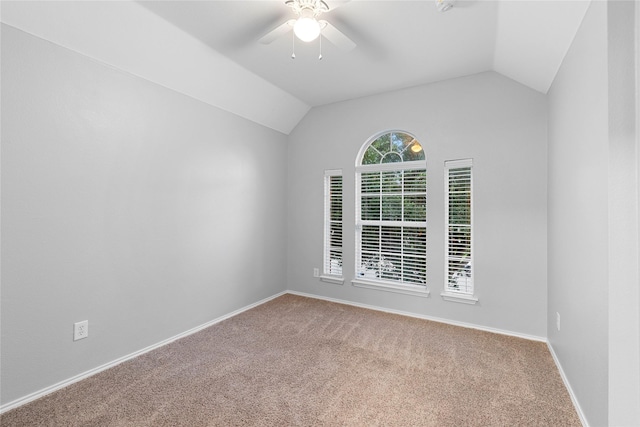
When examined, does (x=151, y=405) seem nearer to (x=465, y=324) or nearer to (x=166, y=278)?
(x=166, y=278)

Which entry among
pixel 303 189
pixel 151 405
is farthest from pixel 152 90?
pixel 151 405

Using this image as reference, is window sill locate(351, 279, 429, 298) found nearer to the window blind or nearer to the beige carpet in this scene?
the window blind

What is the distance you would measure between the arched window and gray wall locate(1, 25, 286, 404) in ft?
5.29

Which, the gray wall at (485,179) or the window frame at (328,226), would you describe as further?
the window frame at (328,226)

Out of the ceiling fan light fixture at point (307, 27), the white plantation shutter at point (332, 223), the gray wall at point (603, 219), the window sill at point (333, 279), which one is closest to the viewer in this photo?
the gray wall at point (603, 219)

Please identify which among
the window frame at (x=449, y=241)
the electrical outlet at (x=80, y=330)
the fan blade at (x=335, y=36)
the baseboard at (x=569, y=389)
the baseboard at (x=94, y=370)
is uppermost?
the fan blade at (x=335, y=36)

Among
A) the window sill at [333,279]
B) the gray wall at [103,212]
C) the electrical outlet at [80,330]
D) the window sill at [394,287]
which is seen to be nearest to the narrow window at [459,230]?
the window sill at [394,287]

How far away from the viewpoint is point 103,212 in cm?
225

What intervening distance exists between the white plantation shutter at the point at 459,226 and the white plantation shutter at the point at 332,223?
4.55ft

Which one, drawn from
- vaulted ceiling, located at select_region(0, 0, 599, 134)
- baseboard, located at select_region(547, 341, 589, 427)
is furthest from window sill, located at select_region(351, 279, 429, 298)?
vaulted ceiling, located at select_region(0, 0, 599, 134)

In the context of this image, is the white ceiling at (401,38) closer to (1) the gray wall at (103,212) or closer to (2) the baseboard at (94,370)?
(1) the gray wall at (103,212)

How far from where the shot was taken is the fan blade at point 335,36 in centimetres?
195

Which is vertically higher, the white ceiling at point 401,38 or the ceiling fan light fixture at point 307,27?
the white ceiling at point 401,38

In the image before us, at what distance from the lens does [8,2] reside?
5.54 ft
